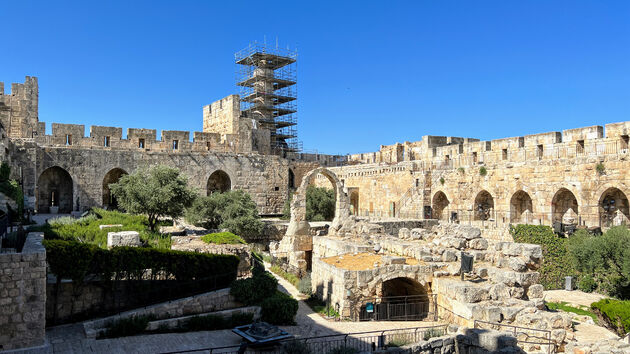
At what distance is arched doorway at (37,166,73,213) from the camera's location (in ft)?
71.1

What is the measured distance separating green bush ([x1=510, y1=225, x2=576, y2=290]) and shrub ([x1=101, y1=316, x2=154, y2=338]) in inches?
578

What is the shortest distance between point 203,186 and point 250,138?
4.22 metres

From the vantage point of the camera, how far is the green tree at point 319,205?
86.0 feet

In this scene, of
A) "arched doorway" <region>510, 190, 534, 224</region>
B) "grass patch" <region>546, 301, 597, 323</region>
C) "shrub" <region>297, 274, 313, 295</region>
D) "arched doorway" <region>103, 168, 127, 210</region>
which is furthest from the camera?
"arched doorway" <region>103, 168, 127, 210</region>

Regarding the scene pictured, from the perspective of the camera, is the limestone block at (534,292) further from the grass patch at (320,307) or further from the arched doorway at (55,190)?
the arched doorway at (55,190)

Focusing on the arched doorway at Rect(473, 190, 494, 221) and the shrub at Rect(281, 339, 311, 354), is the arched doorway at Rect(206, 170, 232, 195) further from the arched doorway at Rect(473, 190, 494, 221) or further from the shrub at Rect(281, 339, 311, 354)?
the shrub at Rect(281, 339, 311, 354)

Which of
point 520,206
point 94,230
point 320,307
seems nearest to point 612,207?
point 520,206

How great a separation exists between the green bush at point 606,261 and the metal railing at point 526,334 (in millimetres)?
7318

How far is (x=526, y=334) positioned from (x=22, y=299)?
31.5 ft

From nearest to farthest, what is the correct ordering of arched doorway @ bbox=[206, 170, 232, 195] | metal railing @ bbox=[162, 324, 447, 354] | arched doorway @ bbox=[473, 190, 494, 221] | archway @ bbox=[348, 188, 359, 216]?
1. metal railing @ bbox=[162, 324, 447, 354]
2. arched doorway @ bbox=[473, 190, 494, 221]
3. arched doorway @ bbox=[206, 170, 232, 195]
4. archway @ bbox=[348, 188, 359, 216]

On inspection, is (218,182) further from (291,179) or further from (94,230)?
(94,230)

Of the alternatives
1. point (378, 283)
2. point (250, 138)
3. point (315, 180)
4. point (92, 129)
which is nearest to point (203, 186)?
→ point (250, 138)

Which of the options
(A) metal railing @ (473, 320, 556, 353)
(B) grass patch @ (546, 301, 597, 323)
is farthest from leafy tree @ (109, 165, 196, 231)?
(B) grass patch @ (546, 301, 597, 323)

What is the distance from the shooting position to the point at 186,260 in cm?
1078
